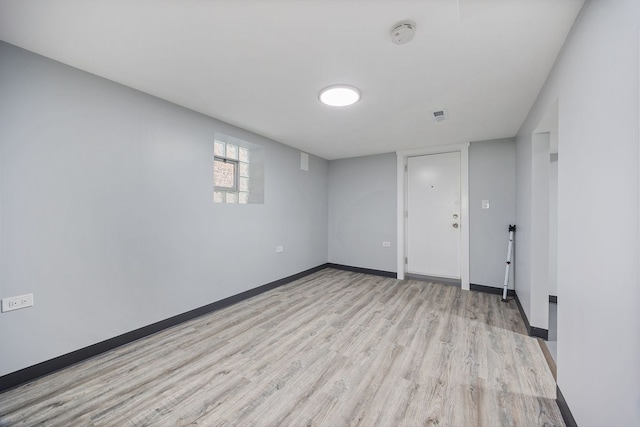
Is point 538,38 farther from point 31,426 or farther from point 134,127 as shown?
point 31,426

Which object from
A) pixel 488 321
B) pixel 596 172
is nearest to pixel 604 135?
pixel 596 172

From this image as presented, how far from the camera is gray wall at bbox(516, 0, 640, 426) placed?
88cm

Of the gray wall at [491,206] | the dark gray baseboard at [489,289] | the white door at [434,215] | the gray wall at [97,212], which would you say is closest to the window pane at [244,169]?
the gray wall at [97,212]

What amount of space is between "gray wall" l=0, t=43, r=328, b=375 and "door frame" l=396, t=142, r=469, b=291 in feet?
9.24

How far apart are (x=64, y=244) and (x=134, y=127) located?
1124 mm

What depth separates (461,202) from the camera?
3.90 metres

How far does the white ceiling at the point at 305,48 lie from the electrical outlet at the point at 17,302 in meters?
1.70

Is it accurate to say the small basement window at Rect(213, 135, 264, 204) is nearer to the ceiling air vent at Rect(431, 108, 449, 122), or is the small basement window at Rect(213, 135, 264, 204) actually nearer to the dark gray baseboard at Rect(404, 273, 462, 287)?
the ceiling air vent at Rect(431, 108, 449, 122)

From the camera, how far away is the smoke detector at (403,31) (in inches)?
55.4

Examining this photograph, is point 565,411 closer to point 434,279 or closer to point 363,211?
point 434,279

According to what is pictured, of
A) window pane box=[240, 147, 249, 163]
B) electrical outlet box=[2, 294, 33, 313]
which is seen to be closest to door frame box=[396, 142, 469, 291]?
window pane box=[240, 147, 249, 163]

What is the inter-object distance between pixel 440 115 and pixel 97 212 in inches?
136

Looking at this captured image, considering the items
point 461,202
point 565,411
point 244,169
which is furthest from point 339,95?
point 461,202

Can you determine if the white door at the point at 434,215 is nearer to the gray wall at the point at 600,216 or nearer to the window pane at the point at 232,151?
the gray wall at the point at 600,216
